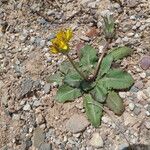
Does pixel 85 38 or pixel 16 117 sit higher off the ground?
pixel 85 38

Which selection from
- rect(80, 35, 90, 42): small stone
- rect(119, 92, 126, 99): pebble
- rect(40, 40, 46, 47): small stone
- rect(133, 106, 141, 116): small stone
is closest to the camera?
rect(133, 106, 141, 116): small stone

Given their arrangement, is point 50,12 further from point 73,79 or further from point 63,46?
point 63,46

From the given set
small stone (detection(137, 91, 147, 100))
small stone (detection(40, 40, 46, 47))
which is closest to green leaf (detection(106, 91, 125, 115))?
small stone (detection(137, 91, 147, 100))

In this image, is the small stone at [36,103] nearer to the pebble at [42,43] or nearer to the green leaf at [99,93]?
the green leaf at [99,93]

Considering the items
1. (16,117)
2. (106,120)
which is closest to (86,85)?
(106,120)

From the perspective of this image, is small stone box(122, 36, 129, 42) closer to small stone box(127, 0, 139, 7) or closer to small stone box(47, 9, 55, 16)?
small stone box(127, 0, 139, 7)
